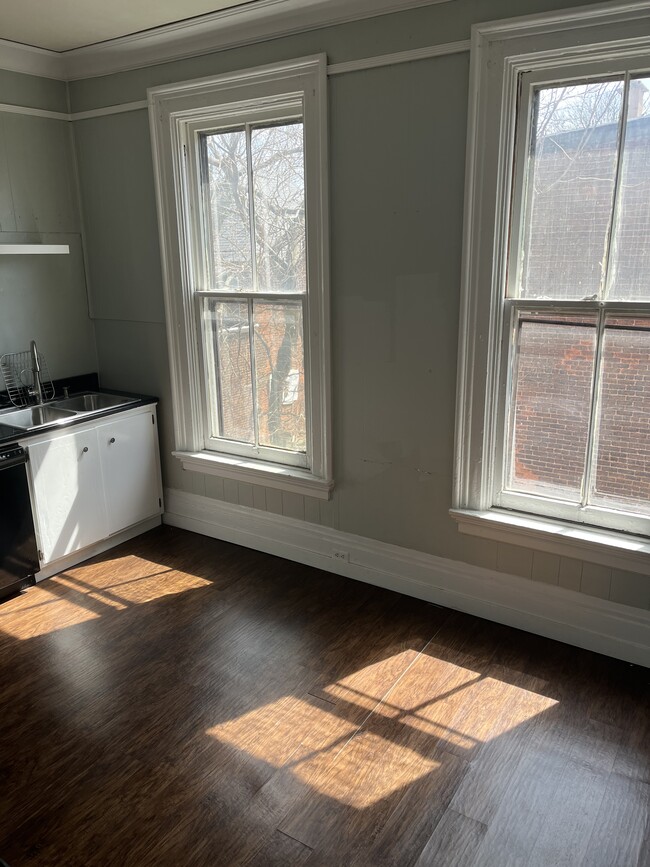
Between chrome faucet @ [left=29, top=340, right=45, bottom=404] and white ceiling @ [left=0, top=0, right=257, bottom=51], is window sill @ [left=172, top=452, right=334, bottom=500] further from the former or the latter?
white ceiling @ [left=0, top=0, right=257, bottom=51]

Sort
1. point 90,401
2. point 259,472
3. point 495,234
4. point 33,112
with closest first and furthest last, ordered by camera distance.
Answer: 1. point 495,234
2. point 259,472
3. point 33,112
4. point 90,401

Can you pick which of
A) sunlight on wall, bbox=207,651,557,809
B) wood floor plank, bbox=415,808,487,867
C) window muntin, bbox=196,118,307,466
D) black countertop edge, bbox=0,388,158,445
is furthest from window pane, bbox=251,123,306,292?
wood floor plank, bbox=415,808,487,867

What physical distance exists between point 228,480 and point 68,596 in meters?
1.05

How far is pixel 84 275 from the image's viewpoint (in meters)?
4.05

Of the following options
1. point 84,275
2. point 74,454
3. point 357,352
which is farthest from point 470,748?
point 84,275

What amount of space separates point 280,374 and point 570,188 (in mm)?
1651

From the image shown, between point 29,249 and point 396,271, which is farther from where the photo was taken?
point 29,249

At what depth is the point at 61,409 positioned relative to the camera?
3.76m

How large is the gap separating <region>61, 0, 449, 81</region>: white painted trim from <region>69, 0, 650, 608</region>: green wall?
4 centimetres

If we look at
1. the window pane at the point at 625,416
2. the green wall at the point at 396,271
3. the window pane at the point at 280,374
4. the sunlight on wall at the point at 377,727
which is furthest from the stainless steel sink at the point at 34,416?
the window pane at the point at 625,416

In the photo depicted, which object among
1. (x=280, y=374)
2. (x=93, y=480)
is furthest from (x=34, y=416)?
(x=280, y=374)

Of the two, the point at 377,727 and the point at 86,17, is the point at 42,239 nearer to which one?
the point at 86,17

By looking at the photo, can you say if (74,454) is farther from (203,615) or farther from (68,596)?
(203,615)

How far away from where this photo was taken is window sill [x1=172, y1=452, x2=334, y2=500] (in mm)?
3367
